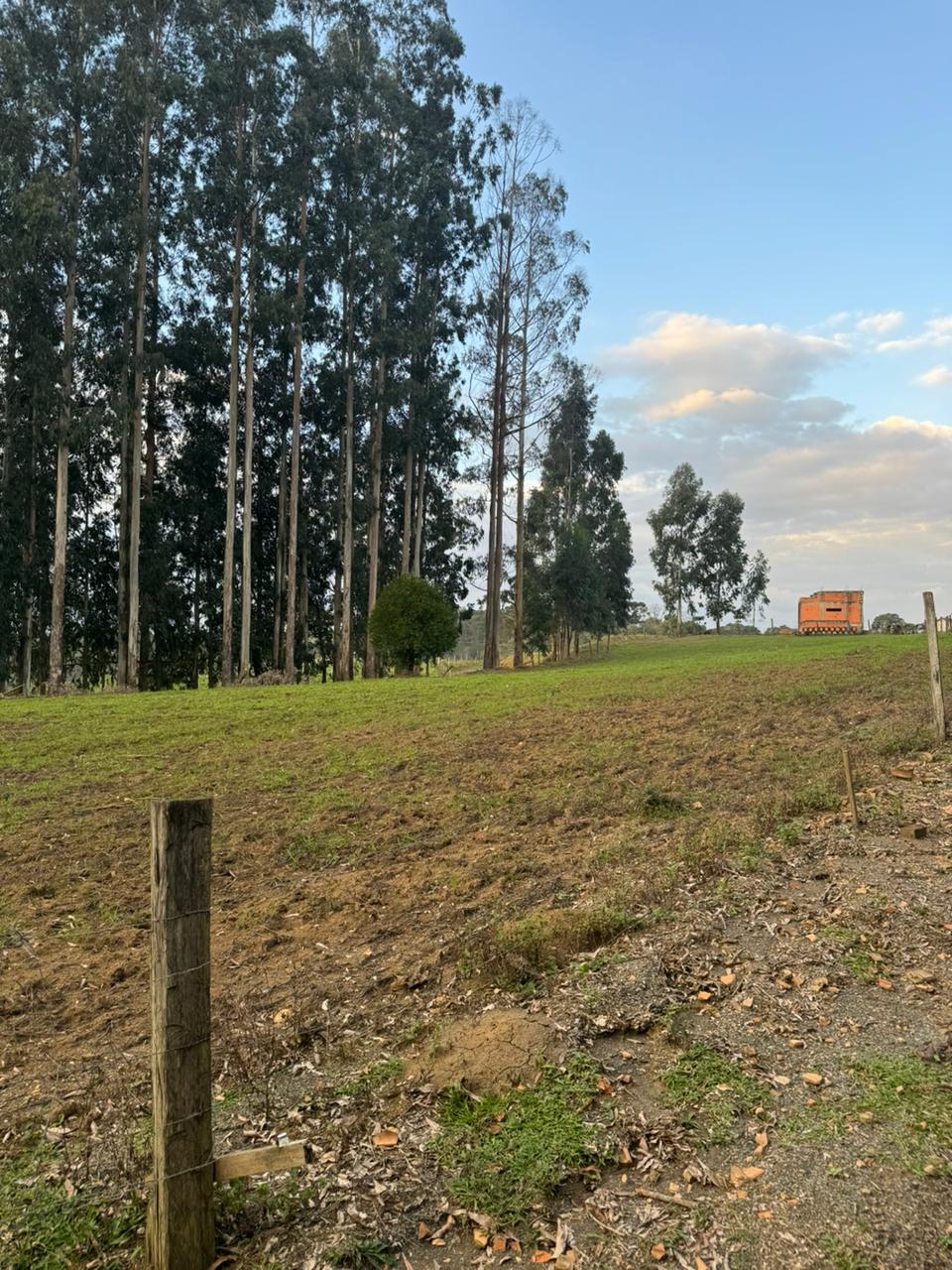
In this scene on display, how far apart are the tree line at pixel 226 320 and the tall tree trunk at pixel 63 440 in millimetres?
76

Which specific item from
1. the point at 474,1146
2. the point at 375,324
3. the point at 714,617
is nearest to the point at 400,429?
the point at 375,324

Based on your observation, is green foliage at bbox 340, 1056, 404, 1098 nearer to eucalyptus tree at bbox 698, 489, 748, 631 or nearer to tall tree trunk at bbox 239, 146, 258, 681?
tall tree trunk at bbox 239, 146, 258, 681

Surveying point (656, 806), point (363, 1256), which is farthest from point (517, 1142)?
point (656, 806)

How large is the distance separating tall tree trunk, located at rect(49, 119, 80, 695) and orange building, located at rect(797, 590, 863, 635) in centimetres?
3765

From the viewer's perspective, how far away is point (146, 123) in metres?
23.9

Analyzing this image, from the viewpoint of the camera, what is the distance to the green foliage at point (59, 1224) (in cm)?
258

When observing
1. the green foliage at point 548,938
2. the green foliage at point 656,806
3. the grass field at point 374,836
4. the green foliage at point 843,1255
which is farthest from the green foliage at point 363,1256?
the green foliage at point 656,806

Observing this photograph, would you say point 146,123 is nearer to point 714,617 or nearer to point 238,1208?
point 238,1208

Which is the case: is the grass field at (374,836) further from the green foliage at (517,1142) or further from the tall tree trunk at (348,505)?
the tall tree trunk at (348,505)

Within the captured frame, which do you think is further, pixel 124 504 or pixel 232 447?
pixel 124 504

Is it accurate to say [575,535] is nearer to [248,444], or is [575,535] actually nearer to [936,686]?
[248,444]

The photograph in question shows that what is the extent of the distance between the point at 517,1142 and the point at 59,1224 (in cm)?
162

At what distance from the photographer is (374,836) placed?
734 cm

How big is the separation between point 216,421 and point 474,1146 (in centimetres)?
3145
